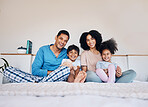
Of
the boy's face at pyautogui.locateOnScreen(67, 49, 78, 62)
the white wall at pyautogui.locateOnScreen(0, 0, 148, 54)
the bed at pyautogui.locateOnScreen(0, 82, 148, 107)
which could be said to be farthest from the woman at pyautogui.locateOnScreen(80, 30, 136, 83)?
the bed at pyautogui.locateOnScreen(0, 82, 148, 107)

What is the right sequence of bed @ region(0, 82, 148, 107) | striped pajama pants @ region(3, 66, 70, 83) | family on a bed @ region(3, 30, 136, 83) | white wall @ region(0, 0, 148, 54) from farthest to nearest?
1. white wall @ region(0, 0, 148, 54)
2. family on a bed @ region(3, 30, 136, 83)
3. striped pajama pants @ region(3, 66, 70, 83)
4. bed @ region(0, 82, 148, 107)

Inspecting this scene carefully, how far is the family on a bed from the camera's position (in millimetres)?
1212

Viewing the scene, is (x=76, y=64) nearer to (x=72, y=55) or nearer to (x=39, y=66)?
(x=72, y=55)

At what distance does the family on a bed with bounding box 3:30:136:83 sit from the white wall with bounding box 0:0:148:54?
470 mm

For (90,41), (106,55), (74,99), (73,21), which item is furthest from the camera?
(73,21)

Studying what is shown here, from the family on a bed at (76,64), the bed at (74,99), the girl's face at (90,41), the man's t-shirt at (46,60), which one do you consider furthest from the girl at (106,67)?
the bed at (74,99)

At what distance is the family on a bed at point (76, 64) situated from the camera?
1.21 meters

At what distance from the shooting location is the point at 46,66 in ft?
4.94

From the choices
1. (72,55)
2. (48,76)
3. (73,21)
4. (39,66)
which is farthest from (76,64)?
(73,21)

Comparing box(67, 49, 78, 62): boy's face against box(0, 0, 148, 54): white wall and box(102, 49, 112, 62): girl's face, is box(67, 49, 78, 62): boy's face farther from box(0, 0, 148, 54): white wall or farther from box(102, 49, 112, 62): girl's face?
box(0, 0, 148, 54): white wall

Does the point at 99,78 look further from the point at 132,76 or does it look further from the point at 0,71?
the point at 0,71

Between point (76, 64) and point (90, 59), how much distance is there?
19 centimetres

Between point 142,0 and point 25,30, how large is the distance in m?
2.10

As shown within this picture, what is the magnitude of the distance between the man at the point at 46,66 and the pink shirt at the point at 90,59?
242 millimetres
